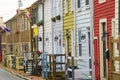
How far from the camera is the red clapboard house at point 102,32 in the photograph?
21781 mm

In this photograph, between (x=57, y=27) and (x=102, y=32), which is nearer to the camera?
(x=102, y=32)

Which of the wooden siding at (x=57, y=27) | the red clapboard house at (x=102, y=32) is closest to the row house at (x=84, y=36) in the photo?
the red clapboard house at (x=102, y=32)

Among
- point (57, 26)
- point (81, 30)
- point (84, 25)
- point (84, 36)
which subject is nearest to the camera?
point (84, 25)

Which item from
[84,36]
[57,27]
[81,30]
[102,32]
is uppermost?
[57,27]

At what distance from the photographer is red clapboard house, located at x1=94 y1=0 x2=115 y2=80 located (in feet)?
71.5

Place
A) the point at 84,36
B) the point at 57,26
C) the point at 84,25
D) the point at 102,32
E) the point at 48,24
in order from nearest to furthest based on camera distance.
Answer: the point at 102,32 < the point at 84,25 < the point at 84,36 < the point at 57,26 < the point at 48,24

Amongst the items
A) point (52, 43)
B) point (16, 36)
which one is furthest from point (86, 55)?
point (16, 36)

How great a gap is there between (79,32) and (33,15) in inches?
930

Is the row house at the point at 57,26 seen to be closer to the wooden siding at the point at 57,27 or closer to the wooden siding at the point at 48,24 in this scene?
the wooden siding at the point at 57,27

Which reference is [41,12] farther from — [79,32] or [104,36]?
[104,36]

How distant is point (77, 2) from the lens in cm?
2858

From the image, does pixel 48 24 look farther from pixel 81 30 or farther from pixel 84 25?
pixel 84 25

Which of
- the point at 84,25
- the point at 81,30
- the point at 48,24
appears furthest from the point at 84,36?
the point at 48,24

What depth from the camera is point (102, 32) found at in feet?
76.1
